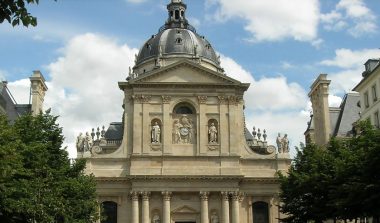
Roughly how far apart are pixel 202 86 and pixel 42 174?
2388cm

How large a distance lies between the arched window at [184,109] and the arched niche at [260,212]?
34.9 feet

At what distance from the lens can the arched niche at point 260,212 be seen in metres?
53.1

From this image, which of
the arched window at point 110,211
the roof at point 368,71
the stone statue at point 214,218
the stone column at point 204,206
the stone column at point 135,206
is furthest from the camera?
the arched window at point 110,211

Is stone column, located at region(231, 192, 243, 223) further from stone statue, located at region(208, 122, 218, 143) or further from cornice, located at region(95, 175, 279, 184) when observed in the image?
stone statue, located at region(208, 122, 218, 143)

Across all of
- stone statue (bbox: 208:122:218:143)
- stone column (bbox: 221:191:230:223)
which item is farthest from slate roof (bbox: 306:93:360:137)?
stone column (bbox: 221:191:230:223)

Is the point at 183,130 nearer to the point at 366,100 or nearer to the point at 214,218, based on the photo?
the point at 214,218

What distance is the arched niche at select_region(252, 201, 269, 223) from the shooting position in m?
53.1

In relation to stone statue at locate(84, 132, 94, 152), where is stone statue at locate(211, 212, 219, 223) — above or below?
below

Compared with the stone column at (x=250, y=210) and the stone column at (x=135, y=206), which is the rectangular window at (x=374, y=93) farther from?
the stone column at (x=135, y=206)

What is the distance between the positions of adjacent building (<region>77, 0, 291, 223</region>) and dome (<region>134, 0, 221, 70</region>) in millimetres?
16180

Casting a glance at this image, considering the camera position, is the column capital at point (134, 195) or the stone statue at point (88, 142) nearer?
the column capital at point (134, 195)

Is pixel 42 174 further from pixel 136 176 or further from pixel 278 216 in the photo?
pixel 278 216

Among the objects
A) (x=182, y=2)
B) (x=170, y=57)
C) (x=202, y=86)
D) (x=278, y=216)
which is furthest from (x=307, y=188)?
(x=182, y=2)

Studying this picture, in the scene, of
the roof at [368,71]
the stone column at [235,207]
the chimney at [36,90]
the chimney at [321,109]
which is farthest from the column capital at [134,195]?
the roof at [368,71]
